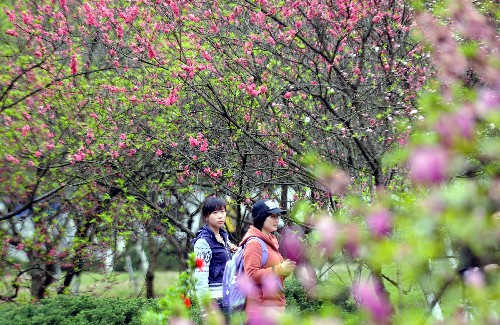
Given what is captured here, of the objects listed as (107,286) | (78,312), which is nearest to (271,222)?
(78,312)

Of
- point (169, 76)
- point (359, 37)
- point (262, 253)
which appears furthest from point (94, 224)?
point (262, 253)

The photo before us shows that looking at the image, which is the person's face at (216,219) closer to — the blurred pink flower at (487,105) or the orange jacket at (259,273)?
the orange jacket at (259,273)

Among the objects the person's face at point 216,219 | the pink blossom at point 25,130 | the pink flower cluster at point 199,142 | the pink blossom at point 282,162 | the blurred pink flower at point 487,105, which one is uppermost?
the pink blossom at point 25,130

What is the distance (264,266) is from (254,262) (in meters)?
0.12

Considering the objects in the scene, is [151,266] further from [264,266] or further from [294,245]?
[264,266]

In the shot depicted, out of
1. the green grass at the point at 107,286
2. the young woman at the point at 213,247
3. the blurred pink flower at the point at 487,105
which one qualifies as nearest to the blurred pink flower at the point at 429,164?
the blurred pink flower at the point at 487,105

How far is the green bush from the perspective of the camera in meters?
7.01

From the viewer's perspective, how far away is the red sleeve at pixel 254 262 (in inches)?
174

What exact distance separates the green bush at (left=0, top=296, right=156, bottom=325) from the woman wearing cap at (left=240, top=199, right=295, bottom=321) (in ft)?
9.93

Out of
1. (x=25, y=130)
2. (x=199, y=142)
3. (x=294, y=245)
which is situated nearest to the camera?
(x=294, y=245)

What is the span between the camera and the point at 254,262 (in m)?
4.50

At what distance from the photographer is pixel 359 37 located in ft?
26.0

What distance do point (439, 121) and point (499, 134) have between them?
108 centimetres

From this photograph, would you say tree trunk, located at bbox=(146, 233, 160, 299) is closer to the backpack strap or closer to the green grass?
the green grass
